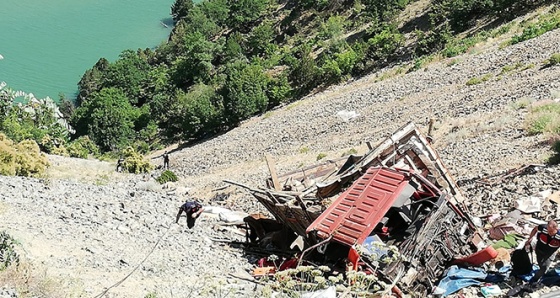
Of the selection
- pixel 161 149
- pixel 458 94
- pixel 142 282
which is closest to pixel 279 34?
pixel 161 149

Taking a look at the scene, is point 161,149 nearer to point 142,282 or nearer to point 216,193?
point 216,193

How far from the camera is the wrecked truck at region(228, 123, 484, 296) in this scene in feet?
27.9

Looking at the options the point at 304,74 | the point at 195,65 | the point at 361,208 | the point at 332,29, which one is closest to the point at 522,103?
the point at 361,208

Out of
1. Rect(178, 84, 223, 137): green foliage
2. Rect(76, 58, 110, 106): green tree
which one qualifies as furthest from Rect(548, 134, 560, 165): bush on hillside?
Rect(76, 58, 110, 106): green tree

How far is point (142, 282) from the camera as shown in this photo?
9.22 metres

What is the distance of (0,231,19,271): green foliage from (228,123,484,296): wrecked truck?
4.63 metres

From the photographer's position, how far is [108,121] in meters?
49.7

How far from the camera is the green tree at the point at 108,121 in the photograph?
49.5 meters

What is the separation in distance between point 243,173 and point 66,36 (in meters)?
70.2

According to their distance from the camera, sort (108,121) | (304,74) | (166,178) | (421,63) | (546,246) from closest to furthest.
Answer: (546,246), (166,178), (421,63), (304,74), (108,121)

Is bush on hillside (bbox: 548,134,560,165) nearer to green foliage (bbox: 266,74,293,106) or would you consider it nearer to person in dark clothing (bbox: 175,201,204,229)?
person in dark clothing (bbox: 175,201,204,229)

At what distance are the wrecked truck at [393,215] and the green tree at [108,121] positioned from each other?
40.2 metres

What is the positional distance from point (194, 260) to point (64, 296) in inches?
134

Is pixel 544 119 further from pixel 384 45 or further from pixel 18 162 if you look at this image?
pixel 384 45
